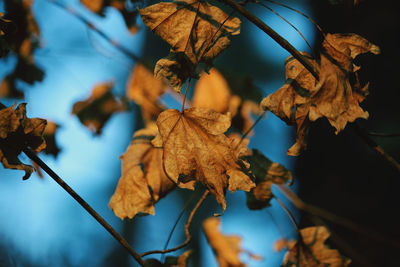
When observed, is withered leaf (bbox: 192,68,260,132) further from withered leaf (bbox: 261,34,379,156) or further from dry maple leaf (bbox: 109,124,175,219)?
withered leaf (bbox: 261,34,379,156)

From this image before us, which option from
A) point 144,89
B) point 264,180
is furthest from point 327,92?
point 144,89

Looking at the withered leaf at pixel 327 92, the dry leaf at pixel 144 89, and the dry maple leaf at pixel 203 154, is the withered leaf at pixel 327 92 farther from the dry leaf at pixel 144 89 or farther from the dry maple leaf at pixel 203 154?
the dry leaf at pixel 144 89

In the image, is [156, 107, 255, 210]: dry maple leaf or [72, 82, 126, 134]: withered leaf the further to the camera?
[72, 82, 126, 134]: withered leaf

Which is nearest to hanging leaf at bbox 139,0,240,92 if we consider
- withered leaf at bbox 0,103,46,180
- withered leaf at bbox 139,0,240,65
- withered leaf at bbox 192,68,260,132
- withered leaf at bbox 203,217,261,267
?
withered leaf at bbox 139,0,240,65

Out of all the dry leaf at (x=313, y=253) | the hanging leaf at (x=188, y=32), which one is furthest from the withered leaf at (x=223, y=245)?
the hanging leaf at (x=188, y=32)

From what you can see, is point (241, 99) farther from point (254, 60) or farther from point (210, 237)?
point (254, 60)
